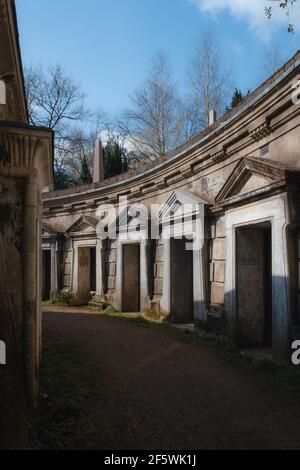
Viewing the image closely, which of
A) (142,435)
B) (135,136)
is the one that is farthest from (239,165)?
(135,136)

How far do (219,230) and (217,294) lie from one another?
132cm

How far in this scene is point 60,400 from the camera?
403 cm

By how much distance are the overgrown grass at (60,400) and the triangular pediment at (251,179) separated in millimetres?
3839

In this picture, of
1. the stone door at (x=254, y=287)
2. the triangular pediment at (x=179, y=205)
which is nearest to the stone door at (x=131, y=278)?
the triangular pediment at (x=179, y=205)

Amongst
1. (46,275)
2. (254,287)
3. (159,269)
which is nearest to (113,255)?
(159,269)

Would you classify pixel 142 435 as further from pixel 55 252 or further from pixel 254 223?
pixel 55 252

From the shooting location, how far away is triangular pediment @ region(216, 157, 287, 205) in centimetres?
587

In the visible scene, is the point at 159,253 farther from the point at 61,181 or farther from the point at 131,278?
the point at 61,181

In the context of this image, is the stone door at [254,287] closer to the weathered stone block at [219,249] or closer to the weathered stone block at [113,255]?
the weathered stone block at [219,249]

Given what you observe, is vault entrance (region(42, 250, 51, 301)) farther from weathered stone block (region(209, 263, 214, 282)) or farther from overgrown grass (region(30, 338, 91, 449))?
overgrown grass (region(30, 338, 91, 449))

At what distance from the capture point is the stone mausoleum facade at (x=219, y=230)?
19.1 ft

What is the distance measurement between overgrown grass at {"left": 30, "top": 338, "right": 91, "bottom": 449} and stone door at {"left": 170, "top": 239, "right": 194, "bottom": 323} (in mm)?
4066

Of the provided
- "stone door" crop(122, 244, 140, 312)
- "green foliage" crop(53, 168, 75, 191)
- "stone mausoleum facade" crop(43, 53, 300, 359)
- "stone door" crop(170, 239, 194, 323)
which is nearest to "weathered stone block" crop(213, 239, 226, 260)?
"stone mausoleum facade" crop(43, 53, 300, 359)

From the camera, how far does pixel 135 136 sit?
22.7 m
